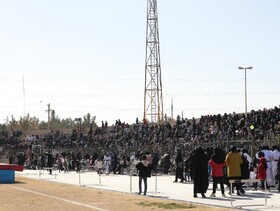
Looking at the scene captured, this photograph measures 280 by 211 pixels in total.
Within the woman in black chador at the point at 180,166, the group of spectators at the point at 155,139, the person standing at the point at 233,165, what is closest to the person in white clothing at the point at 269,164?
the person standing at the point at 233,165

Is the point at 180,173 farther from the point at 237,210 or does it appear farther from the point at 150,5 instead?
the point at 150,5

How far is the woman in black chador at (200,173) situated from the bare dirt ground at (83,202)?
147cm

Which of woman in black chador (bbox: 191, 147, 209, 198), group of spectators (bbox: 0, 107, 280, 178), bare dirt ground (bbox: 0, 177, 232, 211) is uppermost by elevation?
group of spectators (bbox: 0, 107, 280, 178)

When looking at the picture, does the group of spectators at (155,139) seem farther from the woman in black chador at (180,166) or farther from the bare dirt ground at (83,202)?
the bare dirt ground at (83,202)

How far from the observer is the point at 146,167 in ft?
83.1

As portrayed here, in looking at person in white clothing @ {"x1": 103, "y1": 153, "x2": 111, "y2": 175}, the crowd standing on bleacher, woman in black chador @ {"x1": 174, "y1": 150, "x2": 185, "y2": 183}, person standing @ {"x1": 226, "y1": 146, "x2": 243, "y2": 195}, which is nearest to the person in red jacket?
the crowd standing on bleacher

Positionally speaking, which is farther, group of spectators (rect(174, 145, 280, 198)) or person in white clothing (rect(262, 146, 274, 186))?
person in white clothing (rect(262, 146, 274, 186))

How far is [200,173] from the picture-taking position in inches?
942

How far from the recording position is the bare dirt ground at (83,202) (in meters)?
20.3

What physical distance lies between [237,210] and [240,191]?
20.0 ft

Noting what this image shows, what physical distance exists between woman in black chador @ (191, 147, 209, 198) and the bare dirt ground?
1.47 meters

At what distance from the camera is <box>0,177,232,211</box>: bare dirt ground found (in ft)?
66.5

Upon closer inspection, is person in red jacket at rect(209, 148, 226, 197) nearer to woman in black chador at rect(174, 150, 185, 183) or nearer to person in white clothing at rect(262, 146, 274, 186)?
person in white clothing at rect(262, 146, 274, 186)

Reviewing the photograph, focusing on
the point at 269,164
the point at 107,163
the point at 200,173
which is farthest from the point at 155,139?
the point at 200,173
